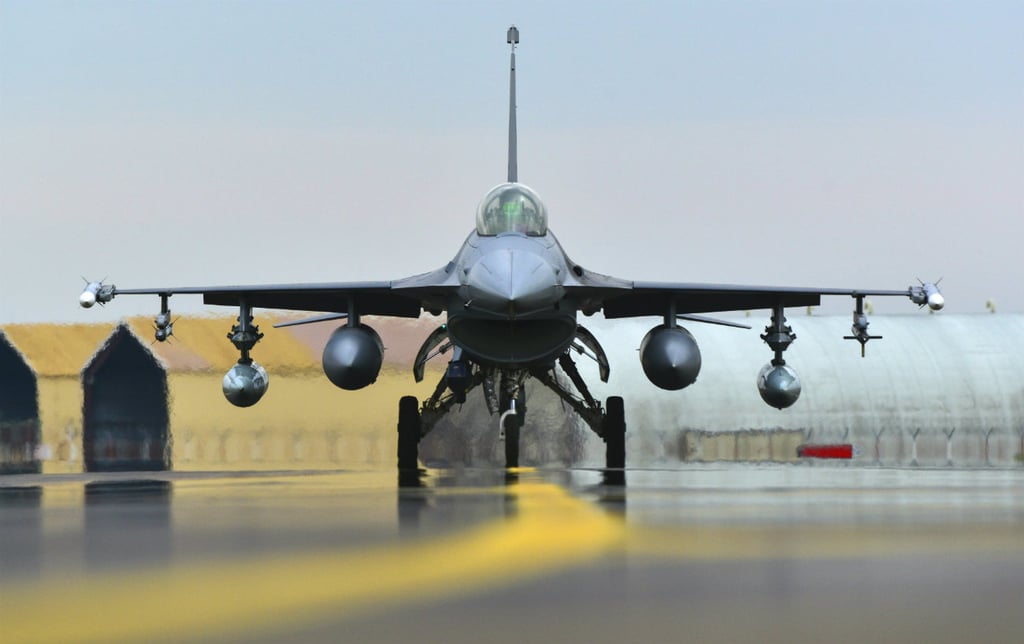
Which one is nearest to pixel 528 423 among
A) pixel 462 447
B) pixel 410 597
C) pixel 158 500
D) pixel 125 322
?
pixel 462 447

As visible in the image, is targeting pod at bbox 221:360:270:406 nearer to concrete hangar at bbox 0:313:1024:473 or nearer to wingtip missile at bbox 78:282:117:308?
wingtip missile at bbox 78:282:117:308

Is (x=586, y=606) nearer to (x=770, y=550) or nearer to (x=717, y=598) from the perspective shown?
(x=717, y=598)

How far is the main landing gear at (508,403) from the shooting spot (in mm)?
21219

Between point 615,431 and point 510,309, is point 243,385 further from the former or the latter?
point 615,431

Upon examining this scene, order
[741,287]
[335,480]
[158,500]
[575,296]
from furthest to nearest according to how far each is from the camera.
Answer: [741,287] < [335,480] < [575,296] < [158,500]

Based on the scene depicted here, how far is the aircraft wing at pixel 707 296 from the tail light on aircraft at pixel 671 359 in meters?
0.87

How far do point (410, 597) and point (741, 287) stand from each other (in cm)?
1539

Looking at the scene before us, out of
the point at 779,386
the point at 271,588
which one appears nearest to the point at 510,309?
the point at 779,386

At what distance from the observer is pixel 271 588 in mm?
7035

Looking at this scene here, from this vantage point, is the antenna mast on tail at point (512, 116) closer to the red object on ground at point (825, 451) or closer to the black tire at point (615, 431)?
the black tire at point (615, 431)

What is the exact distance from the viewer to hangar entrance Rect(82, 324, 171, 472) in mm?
27391

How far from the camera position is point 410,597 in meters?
6.68

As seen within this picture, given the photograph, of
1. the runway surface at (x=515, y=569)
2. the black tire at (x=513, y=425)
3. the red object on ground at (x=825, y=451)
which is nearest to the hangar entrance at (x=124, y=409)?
the black tire at (x=513, y=425)

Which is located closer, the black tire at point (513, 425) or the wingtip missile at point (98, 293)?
the wingtip missile at point (98, 293)
